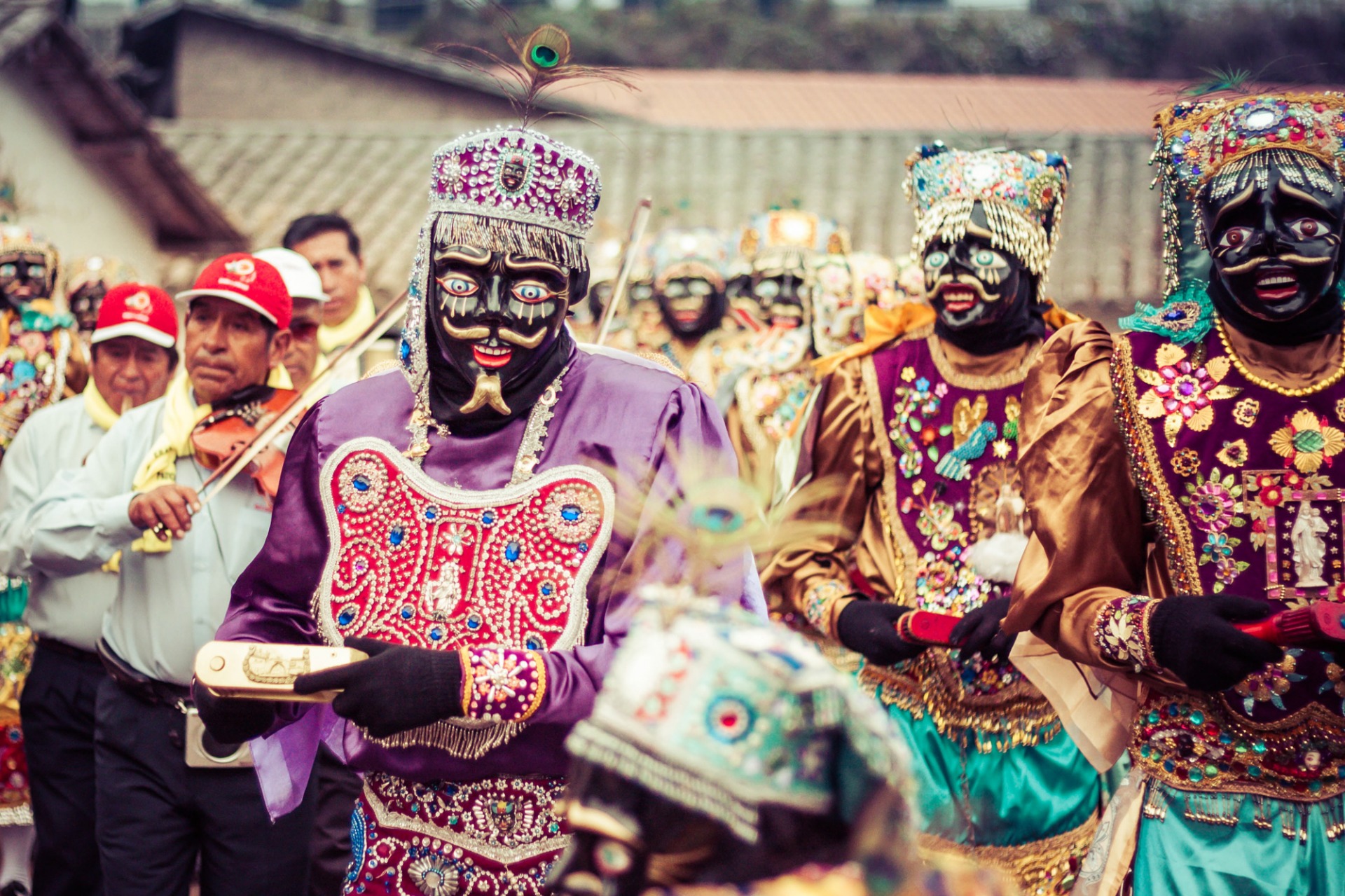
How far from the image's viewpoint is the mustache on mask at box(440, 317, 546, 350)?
3264 millimetres

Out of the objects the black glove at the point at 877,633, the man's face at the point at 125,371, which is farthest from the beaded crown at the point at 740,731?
the man's face at the point at 125,371

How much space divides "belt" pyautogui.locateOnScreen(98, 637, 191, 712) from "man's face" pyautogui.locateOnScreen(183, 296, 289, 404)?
0.83 m

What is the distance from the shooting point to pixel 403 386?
348 cm

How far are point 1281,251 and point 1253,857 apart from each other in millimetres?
1272

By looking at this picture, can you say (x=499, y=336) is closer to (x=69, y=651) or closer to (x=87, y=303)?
(x=69, y=651)

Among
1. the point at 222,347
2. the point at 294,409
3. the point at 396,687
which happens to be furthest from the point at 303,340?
the point at 396,687

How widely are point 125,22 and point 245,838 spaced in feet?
71.6

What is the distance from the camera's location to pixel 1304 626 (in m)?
2.97

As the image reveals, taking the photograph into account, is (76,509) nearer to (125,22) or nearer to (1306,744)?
(1306,744)

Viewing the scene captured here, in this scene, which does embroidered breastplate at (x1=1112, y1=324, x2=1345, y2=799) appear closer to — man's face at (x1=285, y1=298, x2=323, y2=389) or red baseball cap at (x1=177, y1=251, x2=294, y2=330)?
red baseball cap at (x1=177, y1=251, x2=294, y2=330)

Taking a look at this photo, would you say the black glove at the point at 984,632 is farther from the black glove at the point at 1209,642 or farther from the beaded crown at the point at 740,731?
the beaded crown at the point at 740,731

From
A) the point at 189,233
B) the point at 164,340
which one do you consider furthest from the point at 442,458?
the point at 189,233

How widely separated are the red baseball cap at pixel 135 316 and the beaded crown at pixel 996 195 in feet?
9.10

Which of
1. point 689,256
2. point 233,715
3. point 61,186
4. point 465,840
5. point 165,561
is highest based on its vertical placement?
point 61,186
